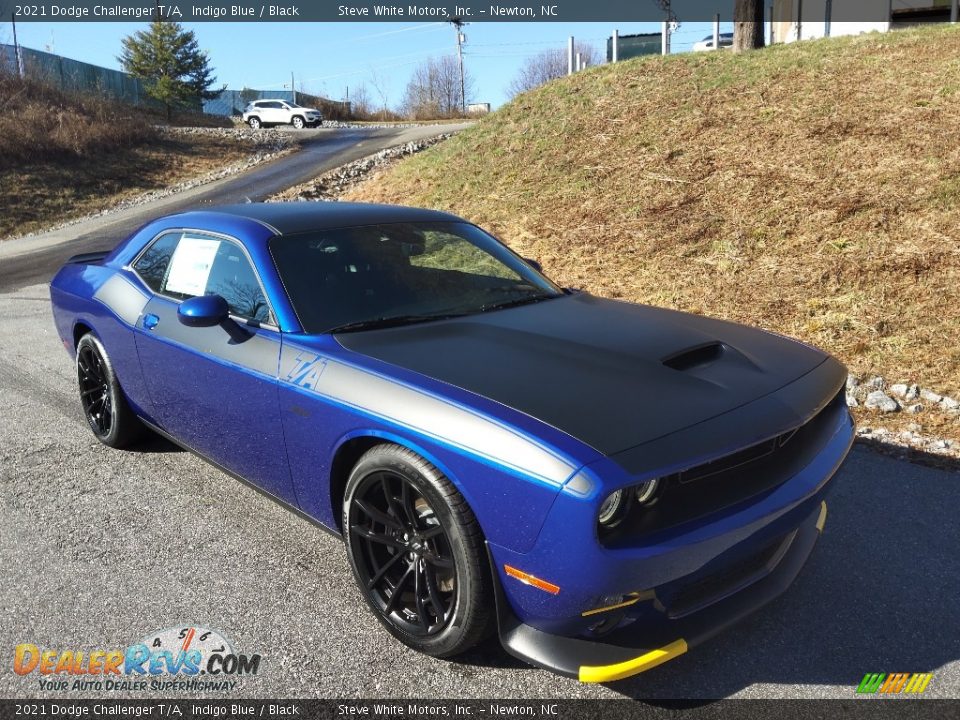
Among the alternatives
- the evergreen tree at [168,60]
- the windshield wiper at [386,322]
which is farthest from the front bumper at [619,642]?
the evergreen tree at [168,60]

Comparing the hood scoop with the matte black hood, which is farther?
the hood scoop

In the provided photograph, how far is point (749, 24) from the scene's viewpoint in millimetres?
15641

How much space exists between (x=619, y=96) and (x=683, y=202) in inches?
204

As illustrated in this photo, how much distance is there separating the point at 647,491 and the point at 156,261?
3130mm

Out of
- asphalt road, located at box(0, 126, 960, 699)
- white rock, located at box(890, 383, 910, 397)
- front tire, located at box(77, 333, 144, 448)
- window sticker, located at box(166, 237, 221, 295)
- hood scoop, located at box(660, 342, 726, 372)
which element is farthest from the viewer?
white rock, located at box(890, 383, 910, 397)

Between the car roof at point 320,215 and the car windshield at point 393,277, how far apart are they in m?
0.06

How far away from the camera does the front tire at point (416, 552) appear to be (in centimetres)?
240

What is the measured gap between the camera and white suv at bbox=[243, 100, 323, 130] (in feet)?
128

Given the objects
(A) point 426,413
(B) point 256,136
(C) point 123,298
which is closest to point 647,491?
(A) point 426,413

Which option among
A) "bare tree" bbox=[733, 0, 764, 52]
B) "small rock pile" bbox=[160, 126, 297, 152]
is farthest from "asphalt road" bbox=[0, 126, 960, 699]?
"small rock pile" bbox=[160, 126, 297, 152]

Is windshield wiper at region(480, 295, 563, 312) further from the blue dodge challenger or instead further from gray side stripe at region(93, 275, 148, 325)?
gray side stripe at region(93, 275, 148, 325)

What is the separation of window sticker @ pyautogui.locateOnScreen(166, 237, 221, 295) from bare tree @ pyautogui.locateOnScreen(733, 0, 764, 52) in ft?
47.3

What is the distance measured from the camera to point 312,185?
17203 mm

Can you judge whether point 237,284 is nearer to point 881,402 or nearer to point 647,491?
point 647,491
